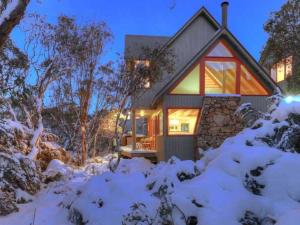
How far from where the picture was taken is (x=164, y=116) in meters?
14.9

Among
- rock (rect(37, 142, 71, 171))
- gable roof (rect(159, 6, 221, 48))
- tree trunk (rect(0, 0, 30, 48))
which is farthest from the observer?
gable roof (rect(159, 6, 221, 48))

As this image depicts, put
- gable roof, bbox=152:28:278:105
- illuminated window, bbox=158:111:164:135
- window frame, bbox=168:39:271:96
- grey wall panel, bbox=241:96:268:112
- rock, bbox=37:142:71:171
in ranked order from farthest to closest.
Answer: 1. grey wall panel, bbox=241:96:268:112
2. illuminated window, bbox=158:111:164:135
3. window frame, bbox=168:39:271:96
4. gable roof, bbox=152:28:278:105
5. rock, bbox=37:142:71:171

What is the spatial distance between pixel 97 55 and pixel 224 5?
251 inches

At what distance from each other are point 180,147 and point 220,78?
3512 millimetres

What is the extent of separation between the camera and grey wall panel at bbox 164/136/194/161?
14.9m

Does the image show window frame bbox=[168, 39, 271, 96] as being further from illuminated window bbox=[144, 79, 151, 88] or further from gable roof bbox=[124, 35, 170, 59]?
gable roof bbox=[124, 35, 170, 59]

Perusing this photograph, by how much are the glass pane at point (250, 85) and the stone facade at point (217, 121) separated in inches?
33.2

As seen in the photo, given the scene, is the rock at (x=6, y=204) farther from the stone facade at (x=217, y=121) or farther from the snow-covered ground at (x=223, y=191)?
the stone facade at (x=217, y=121)

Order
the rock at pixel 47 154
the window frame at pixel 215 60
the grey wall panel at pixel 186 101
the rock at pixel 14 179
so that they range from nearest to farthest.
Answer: the rock at pixel 14 179
the rock at pixel 47 154
the window frame at pixel 215 60
the grey wall panel at pixel 186 101

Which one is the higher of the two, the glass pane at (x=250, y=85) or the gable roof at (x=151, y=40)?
the gable roof at (x=151, y=40)

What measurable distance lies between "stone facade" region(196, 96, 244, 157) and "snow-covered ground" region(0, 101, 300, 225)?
30.9ft

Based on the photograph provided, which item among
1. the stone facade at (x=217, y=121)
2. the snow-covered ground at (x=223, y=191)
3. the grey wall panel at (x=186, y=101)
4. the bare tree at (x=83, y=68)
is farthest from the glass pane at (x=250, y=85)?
the snow-covered ground at (x=223, y=191)

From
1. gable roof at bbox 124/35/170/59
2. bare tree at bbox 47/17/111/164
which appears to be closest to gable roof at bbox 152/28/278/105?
gable roof at bbox 124/35/170/59

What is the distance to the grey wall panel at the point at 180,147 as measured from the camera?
49.0ft
